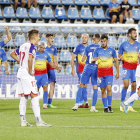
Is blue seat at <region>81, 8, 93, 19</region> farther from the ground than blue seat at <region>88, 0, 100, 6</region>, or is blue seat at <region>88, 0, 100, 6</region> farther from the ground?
blue seat at <region>88, 0, 100, 6</region>

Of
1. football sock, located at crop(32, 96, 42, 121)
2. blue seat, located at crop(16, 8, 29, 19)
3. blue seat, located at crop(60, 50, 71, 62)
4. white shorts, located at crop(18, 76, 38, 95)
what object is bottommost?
football sock, located at crop(32, 96, 42, 121)

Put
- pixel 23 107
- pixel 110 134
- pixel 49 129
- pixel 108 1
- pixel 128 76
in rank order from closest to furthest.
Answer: pixel 110 134 → pixel 49 129 → pixel 23 107 → pixel 128 76 → pixel 108 1

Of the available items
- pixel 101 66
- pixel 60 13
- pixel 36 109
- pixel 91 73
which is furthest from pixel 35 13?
pixel 36 109

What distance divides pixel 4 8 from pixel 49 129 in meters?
13.1

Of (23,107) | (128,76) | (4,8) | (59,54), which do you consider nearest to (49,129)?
(23,107)

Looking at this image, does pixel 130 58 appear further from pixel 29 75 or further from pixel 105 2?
pixel 105 2

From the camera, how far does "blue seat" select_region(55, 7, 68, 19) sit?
1798 centimetres

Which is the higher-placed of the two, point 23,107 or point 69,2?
point 69,2

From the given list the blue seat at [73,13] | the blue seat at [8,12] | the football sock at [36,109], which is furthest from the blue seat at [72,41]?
the football sock at [36,109]

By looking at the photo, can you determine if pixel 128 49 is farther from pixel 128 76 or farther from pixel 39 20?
pixel 39 20

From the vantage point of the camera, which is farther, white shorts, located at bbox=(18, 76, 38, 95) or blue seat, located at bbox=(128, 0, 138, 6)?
blue seat, located at bbox=(128, 0, 138, 6)

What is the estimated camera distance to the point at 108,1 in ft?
63.1

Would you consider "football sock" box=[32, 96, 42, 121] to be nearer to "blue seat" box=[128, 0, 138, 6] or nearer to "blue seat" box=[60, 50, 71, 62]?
"blue seat" box=[60, 50, 71, 62]

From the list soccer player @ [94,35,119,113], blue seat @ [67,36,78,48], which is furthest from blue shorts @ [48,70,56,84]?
blue seat @ [67,36,78,48]
